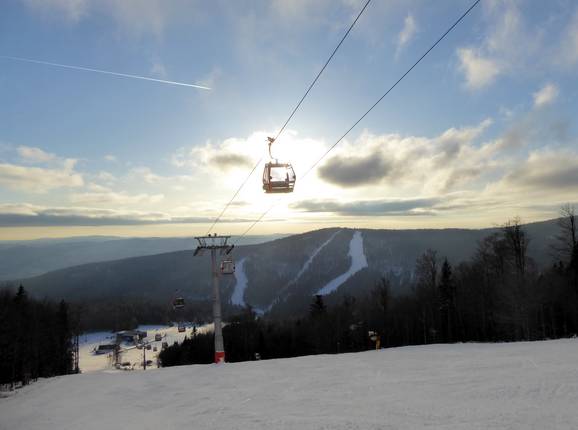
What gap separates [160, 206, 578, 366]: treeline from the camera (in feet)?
133

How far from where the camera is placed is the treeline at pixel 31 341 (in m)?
48.5

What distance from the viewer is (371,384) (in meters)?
13.3

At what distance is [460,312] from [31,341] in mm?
54403

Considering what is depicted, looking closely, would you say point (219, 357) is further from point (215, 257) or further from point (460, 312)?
point (460, 312)

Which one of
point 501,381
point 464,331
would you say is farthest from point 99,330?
point 501,381

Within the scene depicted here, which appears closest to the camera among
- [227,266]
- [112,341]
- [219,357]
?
[219,357]

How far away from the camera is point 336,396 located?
39.1 feet

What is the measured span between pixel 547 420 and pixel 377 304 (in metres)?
65.4

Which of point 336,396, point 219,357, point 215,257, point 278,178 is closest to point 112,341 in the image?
point 215,257

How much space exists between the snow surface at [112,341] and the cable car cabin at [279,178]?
8994 centimetres

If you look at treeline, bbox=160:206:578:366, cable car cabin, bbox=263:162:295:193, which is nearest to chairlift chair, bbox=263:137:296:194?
cable car cabin, bbox=263:162:295:193

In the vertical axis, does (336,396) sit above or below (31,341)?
above

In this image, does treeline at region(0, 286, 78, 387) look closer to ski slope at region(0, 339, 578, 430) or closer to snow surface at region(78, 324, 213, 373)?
snow surface at region(78, 324, 213, 373)

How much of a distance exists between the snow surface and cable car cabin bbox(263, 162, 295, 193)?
295 ft
